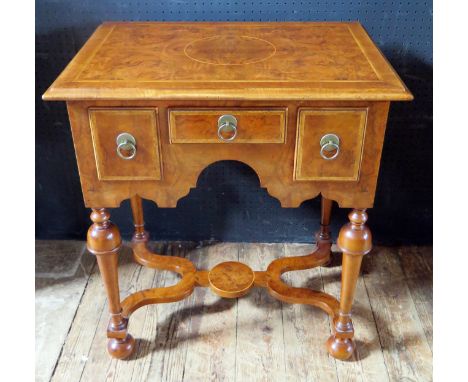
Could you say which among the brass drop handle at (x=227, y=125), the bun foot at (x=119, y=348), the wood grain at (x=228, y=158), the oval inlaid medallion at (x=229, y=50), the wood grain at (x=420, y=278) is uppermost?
the oval inlaid medallion at (x=229, y=50)

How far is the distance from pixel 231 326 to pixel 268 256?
1.39ft

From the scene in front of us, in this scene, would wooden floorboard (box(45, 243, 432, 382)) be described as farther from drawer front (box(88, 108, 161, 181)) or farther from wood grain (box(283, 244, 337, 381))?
drawer front (box(88, 108, 161, 181))

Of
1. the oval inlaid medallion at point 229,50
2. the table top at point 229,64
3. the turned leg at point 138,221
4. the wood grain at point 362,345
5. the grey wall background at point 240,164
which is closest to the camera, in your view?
the table top at point 229,64

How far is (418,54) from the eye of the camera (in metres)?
1.91

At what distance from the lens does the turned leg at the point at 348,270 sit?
1519 millimetres

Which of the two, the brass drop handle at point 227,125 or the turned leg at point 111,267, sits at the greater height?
the brass drop handle at point 227,125

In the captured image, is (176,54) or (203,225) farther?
(203,225)

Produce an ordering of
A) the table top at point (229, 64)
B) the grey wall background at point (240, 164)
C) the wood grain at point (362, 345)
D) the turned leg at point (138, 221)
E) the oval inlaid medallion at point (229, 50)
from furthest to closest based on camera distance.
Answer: the turned leg at point (138, 221) < the grey wall background at point (240, 164) < the wood grain at point (362, 345) < the oval inlaid medallion at point (229, 50) < the table top at point (229, 64)

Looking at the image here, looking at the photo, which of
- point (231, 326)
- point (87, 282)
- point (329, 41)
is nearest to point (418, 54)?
point (329, 41)

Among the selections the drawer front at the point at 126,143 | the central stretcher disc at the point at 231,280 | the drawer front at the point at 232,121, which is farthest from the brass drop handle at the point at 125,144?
the central stretcher disc at the point at 231,280

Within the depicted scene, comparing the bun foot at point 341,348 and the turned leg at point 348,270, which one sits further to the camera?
the bun foot at point 341,348

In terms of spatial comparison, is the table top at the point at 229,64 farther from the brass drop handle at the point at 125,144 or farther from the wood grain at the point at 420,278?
the wood grain at the point at 420,278

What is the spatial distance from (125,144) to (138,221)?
0.81 metres

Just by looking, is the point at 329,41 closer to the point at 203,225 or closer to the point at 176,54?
the point at 176,54
